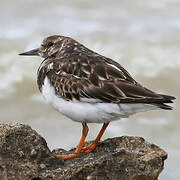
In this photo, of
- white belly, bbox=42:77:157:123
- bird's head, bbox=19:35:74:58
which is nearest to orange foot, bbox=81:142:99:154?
white belly, bbox=42:77:157:123

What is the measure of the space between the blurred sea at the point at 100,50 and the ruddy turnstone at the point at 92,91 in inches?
82.1

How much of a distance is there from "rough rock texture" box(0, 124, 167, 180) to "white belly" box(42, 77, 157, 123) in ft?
1.00

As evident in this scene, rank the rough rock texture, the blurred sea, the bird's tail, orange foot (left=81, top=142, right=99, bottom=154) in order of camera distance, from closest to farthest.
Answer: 1. the rough rock texture
2. the bird's tail
3. orange foot (left=81, top=142, right=99, bottom=154)
4. the blurred sea

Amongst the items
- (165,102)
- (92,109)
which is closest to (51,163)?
(92,109)

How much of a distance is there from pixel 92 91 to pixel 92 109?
0.15m

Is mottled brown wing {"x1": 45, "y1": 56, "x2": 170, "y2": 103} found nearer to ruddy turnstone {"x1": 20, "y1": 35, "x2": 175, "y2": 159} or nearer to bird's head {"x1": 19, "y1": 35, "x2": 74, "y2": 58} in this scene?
ruddy turnstone {"x1": 20, "y1": 35, "x2": 175, "y2": 159}

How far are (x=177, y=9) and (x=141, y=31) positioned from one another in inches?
40.1

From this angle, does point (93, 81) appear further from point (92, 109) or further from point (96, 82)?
point (92, 109)

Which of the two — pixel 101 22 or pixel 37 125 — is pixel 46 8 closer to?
pixel 101 22

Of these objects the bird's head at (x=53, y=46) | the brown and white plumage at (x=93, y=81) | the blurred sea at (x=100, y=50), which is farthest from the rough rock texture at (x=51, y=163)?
the blurred sea at (x=100, y=50)

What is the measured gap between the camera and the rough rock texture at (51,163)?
4656mm

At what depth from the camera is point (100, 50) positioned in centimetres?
1141

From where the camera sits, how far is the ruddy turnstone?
16.6 ft

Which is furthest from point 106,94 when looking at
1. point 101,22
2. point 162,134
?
point 101,22
